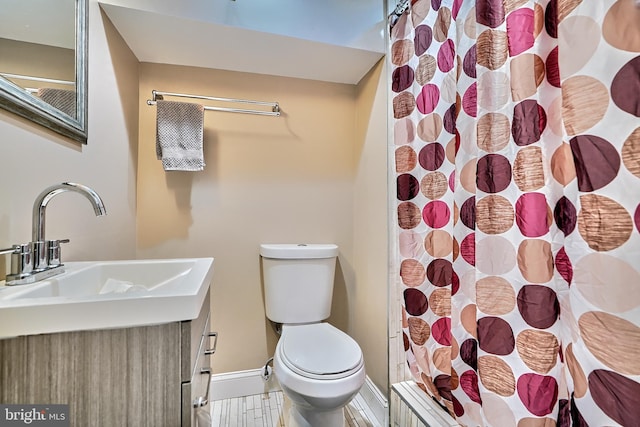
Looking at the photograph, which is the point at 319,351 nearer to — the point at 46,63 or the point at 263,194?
the point at 263,194

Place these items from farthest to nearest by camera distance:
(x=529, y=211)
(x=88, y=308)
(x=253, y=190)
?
(x=253, y=190) < (x=529, y=211) < (x=88, y=308)

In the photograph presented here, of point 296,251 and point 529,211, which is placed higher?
point 529,211

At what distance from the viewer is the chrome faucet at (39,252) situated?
692 mm

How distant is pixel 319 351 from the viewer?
128 centimetres

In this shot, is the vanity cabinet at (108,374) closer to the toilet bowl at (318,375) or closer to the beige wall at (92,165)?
the beige wall at (92,165)

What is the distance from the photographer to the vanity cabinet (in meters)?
0.51

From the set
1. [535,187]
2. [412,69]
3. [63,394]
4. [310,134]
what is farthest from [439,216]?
[63,394]

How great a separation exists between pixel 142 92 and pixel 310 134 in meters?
0.99

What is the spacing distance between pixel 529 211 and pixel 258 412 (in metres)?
1.64

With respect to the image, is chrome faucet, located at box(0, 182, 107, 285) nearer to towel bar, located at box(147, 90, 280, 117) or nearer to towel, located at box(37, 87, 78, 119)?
towel, located at box(37, 87, 78, 119)

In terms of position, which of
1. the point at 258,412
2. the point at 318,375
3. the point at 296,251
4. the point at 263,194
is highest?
the point at 263,194

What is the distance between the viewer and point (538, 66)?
0.71m

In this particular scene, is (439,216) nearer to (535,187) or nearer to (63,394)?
(535,187)

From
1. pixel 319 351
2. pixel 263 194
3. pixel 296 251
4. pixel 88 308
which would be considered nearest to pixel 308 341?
pixel 319 351
